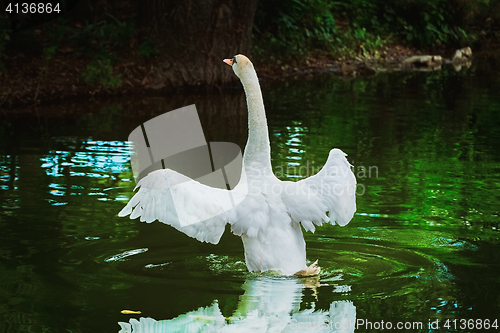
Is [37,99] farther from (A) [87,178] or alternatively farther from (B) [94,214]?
(B) [94,214]

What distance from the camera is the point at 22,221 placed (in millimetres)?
7242

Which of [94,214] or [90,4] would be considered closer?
[94,214]

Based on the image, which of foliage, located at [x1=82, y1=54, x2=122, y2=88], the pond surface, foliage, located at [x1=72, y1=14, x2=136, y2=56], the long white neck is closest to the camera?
the pond surface

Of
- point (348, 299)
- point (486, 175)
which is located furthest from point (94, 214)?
point (486, 175)

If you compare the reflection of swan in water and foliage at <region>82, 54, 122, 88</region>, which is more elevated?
foliage at <region>82, 54, 122, 88</region>

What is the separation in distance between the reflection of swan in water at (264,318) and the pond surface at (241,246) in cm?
1

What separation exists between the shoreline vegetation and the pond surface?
3045 mm

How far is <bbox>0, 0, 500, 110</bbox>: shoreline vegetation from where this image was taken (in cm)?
1570

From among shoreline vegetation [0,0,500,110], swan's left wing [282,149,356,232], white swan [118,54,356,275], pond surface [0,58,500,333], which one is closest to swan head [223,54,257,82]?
white swan [118,54,356,275]

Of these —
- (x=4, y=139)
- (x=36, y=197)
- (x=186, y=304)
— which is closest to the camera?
(x=186, y=304)

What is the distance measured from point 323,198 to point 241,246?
115 centimetres

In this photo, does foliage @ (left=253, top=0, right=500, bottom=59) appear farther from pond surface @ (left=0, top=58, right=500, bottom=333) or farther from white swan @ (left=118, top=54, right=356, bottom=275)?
white swan @ (left=118, top=54, right=356, bottom=275)

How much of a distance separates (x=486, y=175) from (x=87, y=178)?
186 inches

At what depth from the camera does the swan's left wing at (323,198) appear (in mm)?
5859
